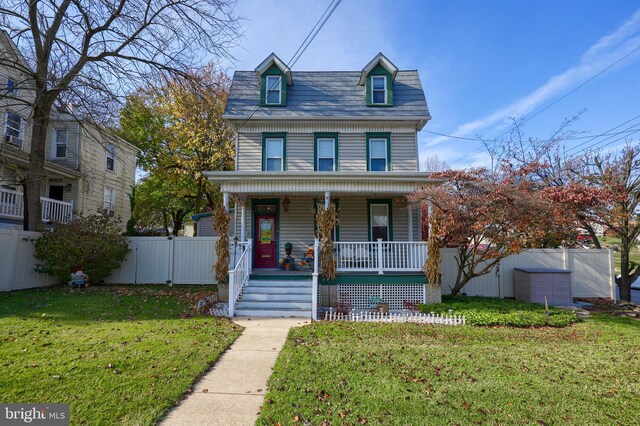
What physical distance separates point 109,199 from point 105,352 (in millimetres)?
17221

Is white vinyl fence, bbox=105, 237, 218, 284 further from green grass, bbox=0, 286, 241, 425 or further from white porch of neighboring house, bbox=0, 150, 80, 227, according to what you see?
green grass, bbox=0, 286, 241, 425

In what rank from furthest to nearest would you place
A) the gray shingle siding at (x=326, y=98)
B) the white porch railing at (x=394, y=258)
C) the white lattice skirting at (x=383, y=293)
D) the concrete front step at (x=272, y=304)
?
1. the gray shingle siding at (x=326, y=98)
2. the white porch railing at (x=394, y=258)
3. the white lattice skirting at (x=383, y=293)
4. the concrete front step at (x=272, y=304)

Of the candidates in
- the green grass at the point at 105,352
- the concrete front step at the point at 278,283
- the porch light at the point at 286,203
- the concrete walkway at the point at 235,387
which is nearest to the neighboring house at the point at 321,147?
the porch light at the point at 286,203

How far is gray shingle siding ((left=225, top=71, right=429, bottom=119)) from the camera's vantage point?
12.3 m

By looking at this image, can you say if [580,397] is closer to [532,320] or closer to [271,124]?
[532,320]

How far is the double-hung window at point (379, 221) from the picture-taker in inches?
481

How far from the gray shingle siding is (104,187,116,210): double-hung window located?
11419 millimetres

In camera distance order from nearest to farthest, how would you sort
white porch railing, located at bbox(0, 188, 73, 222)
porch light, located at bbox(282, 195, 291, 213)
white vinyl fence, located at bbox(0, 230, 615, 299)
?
1. white vinyl fence, located at bbox(0, 230, 615, 299)
2. porch light, located at bbox(282, 195, 291, 213)
3. white porch railing, located at bbox(0, 188, 73, 222)

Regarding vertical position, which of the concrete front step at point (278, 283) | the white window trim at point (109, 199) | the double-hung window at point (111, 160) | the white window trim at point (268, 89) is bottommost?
the concrete front step at point (278, 283)

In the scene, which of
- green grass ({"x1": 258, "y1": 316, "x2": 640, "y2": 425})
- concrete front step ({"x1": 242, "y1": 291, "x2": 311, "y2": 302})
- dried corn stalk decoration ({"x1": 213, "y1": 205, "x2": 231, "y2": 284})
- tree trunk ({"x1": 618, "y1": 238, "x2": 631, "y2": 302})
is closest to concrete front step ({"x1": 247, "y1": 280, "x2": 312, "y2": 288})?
concrete front step ({"x1": 242, "y1": 291, "x2": 311, "y2": 302})

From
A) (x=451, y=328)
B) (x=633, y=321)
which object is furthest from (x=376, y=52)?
(x=633, y=321)

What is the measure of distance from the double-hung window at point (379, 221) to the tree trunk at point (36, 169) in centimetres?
1212

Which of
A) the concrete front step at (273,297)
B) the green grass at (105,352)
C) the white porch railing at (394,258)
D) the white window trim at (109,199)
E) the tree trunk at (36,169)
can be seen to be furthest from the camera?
the white window trim at (109,199)

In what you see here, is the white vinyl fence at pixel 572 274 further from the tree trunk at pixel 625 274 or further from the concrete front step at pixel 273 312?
the concrete front step at pixel 273 312
